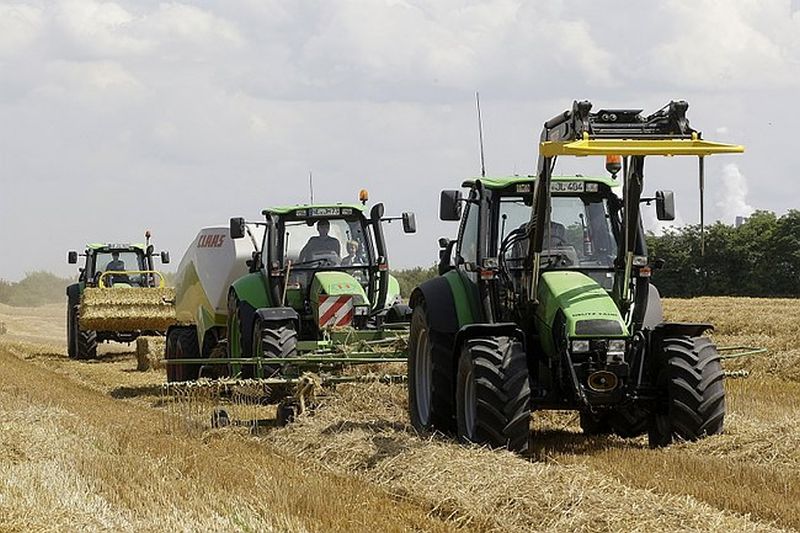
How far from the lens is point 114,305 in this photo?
26.1m

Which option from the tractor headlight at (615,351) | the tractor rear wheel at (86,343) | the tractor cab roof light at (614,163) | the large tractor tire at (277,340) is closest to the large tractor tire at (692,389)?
the tractor headlight at (615,351)

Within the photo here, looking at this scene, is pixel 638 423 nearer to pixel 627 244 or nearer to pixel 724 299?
pixel 627 244

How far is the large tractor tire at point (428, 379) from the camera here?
1115 cm

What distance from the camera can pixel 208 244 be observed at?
1966cm

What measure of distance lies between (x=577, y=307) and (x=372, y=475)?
6.59 ft

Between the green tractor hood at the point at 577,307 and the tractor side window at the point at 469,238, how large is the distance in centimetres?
78

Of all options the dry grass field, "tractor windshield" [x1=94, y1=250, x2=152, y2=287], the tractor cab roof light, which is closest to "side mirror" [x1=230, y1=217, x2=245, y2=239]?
the dry grass field

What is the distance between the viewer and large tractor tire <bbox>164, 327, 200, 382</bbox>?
63.3 ft

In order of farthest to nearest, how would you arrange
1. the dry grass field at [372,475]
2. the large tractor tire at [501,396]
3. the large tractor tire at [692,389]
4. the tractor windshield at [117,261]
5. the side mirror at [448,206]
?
the tractor windshield at [117,261], the side mirror at [448,206], the large tractor tire at [692,389], the large tractor tire at [501,396], the dry grass field at [372,475]

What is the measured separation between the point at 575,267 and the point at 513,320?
2.09 feet

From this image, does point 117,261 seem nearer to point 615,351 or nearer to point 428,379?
point 428,379

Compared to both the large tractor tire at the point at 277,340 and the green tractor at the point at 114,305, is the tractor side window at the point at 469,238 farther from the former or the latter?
the green tractor at the point at 114,305

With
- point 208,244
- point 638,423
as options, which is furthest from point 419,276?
point 638,423

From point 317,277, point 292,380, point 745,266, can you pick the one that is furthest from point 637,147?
point 745,266
